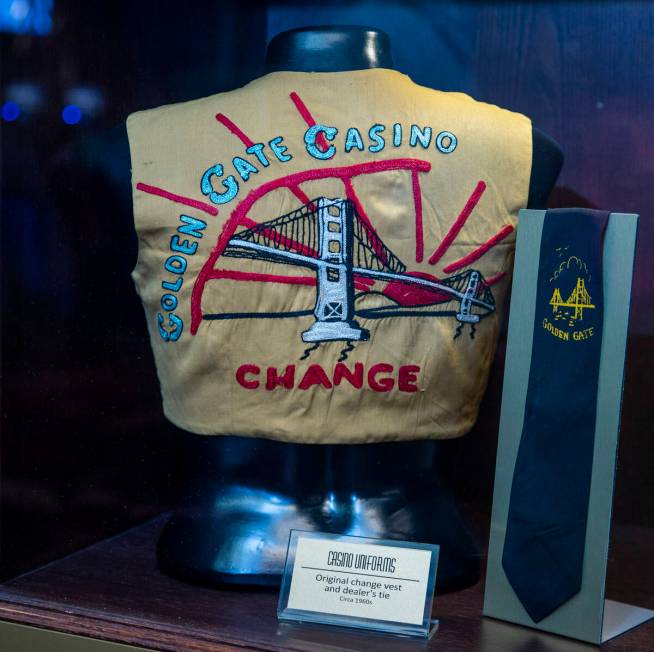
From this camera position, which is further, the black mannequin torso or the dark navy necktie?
the black mannequin torso

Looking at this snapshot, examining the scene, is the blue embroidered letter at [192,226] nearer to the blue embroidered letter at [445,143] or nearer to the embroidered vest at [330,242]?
the embroidered vest at [330,242]

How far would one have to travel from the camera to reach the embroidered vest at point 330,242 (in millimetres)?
1078

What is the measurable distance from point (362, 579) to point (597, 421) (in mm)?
276

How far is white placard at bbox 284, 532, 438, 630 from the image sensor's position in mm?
974

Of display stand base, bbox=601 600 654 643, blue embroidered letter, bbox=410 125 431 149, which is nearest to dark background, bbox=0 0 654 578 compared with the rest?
blue embroidered letter, bbox=410 125 431 149

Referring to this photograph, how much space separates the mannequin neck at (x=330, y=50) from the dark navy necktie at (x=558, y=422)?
10.8 inches

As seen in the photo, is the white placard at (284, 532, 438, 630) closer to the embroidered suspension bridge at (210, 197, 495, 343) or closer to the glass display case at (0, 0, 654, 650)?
the glass display case at (0, 0, 654, 650)

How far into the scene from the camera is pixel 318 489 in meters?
1.13

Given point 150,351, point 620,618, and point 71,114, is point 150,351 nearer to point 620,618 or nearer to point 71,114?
point 71,114

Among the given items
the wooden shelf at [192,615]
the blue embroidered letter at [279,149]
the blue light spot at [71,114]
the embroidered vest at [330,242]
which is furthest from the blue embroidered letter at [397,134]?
the wooden shelf at [192,615]

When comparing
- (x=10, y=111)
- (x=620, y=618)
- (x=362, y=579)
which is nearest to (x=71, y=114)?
(x=10, y=111)

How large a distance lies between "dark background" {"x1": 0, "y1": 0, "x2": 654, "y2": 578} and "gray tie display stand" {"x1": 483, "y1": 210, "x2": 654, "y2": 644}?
160 millimetres

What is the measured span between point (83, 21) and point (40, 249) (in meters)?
0.27

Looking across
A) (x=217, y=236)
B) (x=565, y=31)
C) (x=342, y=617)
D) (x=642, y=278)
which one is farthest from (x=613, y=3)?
(x=342, y=617)
